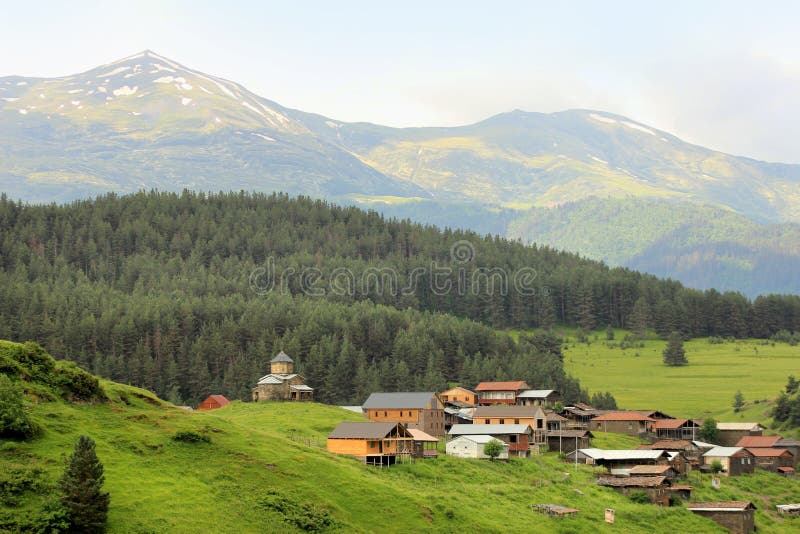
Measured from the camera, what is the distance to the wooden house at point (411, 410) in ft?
458

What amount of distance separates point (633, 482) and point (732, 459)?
26.3 metres

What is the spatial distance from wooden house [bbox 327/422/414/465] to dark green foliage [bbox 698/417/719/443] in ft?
200

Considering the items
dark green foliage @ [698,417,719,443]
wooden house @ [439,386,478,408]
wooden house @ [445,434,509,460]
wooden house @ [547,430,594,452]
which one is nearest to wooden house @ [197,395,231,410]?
wooden house @ [439,386,478,408]

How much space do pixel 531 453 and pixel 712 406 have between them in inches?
2347

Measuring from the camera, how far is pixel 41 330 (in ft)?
582

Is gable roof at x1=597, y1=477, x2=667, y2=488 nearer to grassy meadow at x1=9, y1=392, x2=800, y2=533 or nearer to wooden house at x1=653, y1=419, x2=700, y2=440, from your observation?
grassy meadow at x1=9, y1=392, x2=800, y2=533

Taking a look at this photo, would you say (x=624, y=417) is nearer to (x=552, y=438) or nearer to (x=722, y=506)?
(x=552, y=438)

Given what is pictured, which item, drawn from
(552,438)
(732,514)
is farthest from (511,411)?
(732,514)

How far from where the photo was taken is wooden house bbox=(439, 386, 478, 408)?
161 m

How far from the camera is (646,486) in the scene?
4390 inches

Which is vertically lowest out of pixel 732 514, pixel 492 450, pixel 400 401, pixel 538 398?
pixel 732 514

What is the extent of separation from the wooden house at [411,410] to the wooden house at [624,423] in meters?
24.9

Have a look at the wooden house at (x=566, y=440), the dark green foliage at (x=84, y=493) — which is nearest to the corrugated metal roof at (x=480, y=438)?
the wooden house at (x=566, y=440)

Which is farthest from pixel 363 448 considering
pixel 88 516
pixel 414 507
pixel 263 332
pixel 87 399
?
pixel 263 332
